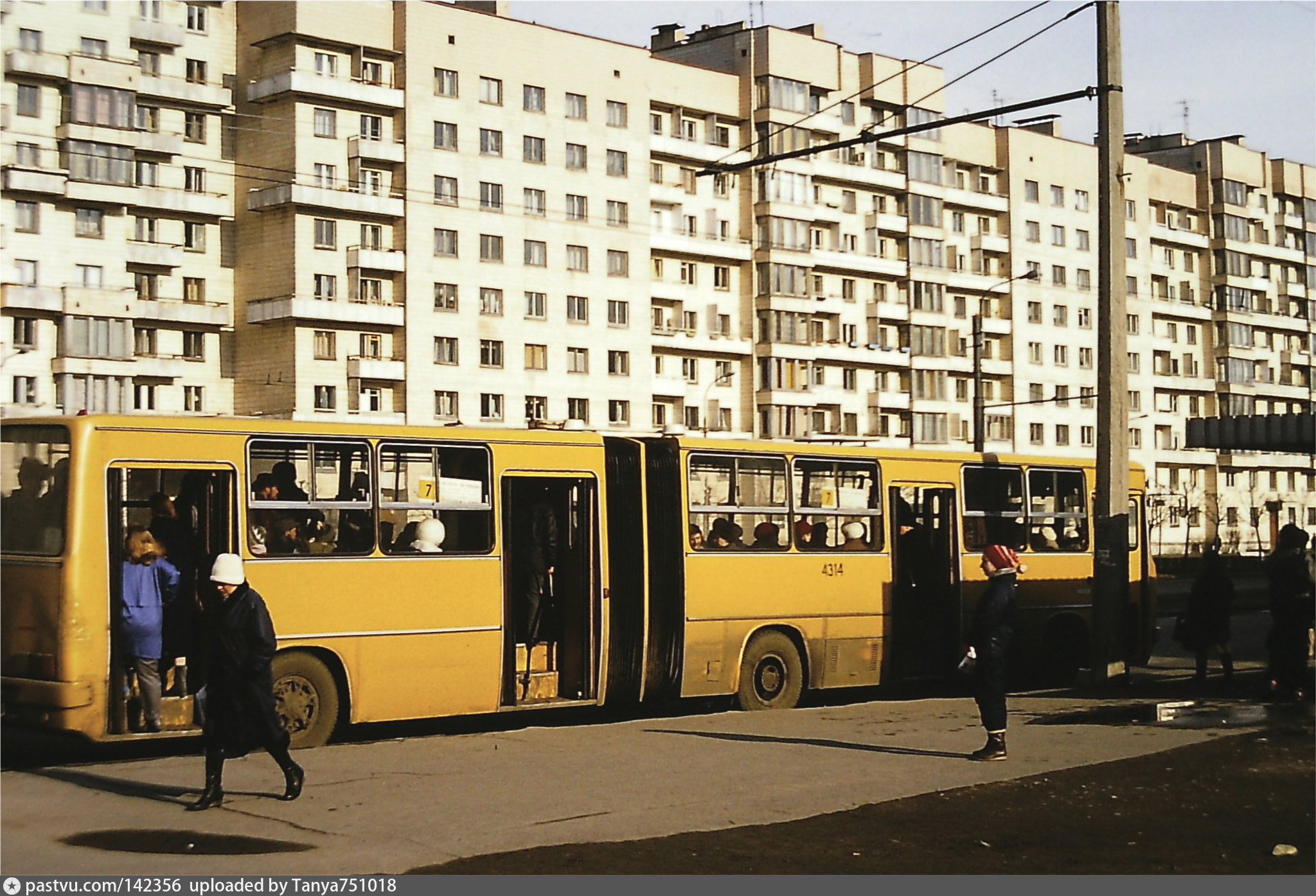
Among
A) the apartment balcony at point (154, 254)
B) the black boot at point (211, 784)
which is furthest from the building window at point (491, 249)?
the black boot at point (211, 784)

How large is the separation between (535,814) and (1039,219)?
92.5 metres

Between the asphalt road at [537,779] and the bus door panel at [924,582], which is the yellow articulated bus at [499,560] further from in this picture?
the asphalt road at [537,779]

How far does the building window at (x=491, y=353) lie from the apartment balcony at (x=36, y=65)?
20.0m

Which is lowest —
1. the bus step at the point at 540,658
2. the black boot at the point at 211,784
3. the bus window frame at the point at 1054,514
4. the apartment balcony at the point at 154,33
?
the black boot at the point at 211,784

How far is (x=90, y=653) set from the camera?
13.4m

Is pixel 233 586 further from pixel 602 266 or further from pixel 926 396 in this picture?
pixel 926 396

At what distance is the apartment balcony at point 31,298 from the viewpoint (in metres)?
62.9

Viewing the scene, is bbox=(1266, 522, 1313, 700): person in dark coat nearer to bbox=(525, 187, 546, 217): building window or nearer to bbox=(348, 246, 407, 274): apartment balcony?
bbox=(348, 246, 407, 274): apartment balcony

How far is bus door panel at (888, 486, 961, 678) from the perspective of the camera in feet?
65.9

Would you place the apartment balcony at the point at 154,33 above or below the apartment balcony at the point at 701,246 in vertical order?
above

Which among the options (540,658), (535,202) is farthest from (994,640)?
(535,202)

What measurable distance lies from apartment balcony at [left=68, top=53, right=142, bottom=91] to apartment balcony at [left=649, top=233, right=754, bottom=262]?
80.4 ft

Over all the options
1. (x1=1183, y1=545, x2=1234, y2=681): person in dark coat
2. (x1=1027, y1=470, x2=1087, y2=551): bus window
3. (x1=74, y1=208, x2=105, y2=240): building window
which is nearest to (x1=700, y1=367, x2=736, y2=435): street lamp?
(x1=74, y1=208, x2=105, y2=240): building window
